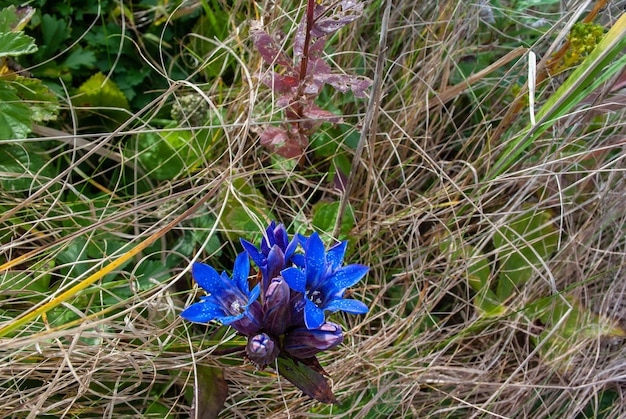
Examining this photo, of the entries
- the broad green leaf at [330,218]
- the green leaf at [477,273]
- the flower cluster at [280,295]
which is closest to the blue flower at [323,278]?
the flower cluster at [280,295]

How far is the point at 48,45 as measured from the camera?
1.80 metres

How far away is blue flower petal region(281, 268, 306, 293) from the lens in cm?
109

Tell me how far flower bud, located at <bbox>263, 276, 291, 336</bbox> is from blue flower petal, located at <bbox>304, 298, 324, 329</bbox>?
66 mm

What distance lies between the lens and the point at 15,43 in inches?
59.1

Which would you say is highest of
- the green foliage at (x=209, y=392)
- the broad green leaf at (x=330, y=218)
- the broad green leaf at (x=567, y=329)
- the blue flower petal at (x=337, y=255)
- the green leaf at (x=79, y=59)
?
the green leaf at (x=79, y=59)

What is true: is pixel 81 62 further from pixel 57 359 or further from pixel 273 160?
pixel 57 359

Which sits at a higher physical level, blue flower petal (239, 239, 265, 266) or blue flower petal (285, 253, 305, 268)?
blue flower petal (239, 239, 265, 266)

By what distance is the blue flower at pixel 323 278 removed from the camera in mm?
1104

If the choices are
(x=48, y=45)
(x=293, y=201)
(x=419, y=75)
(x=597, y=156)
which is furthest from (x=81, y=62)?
(x=597, y=156)

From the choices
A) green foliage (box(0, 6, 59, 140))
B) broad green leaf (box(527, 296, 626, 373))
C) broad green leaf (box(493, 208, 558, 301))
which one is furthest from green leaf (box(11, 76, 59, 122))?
broad green leaf (box(527, 296, 626, 373))

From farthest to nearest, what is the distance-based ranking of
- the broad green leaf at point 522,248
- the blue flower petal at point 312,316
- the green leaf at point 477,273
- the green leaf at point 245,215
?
the broad green leaf at point 522,248
the green leaf at point 477,273
the green leaf at point 245,215
the blue flower petal at point 312,316

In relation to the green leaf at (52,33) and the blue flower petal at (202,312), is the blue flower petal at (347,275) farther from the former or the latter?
the green leaf at (52,33)

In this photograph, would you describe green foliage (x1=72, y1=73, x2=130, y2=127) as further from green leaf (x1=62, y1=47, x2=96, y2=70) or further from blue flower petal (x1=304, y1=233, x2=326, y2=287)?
blue flower petal (x1=304, y1=233, x2=326, y2=287)

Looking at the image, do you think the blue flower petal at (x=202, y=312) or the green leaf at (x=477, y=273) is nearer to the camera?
the blue flower petal at (x=202, y=312)
